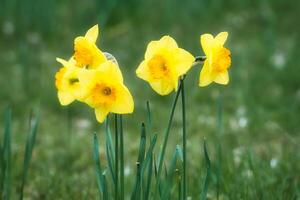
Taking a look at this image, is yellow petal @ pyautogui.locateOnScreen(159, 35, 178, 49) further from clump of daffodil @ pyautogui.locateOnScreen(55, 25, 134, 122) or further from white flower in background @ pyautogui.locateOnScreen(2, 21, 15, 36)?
white flower in background @ pyautogui.locateOnScreen(2, 21, 15, 36)

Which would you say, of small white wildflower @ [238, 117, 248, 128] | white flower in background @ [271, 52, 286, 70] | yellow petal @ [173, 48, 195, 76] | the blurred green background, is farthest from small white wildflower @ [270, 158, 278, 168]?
white flower in background @ [271, 52, 286, 70]

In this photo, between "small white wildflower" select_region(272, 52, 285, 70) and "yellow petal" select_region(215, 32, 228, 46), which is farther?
"small white wildflower" select_region(272, 52, 285, 70)

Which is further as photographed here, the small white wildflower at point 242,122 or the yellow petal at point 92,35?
the small white wildflower at point 242,122

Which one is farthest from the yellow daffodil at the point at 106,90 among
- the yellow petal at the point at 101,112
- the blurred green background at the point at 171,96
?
the blurred green background at the point at 171,96

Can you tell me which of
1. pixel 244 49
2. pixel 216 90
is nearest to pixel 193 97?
pixel 216 90

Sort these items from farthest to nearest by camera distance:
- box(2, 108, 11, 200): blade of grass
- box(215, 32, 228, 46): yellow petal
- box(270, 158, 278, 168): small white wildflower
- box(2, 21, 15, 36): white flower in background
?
box(2, 21, 15, 36): white flower in background, box(270, 158, 278, 168): small white wildflower, box(2, 108, 11, 200): blade of grass, box(215, 32, 228, 46): yellow petal

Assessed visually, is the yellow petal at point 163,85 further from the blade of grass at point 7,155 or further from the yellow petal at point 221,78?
the blade of grass at point 7,155

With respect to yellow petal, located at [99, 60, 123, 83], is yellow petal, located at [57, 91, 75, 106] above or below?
below

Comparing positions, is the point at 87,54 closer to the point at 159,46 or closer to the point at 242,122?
the point at 159,46
